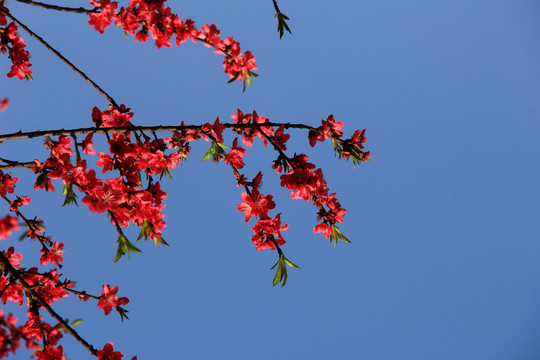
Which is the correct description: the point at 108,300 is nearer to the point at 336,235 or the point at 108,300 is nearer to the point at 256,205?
the point at 256,205

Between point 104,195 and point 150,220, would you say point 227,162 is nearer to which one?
point 150,220

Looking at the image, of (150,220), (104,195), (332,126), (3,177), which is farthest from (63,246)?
(332,126)

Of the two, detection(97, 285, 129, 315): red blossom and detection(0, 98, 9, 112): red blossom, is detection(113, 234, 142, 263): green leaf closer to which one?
detection(97, 285, 129, 315): red blossom

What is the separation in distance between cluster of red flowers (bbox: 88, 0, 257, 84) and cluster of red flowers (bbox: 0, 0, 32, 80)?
0.77 metres

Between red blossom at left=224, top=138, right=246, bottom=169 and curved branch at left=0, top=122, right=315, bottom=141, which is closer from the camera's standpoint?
curved branch at left=0, top=122, right=315, bottom=141

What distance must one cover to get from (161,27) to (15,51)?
1531mm

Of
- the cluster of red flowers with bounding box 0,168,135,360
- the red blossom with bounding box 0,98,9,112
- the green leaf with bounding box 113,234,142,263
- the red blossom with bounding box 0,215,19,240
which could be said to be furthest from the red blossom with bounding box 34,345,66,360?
the red blossom with bounding box 0,98,9,112

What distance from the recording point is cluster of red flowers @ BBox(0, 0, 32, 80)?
362cm

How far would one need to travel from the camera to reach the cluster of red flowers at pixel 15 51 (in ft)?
11.9

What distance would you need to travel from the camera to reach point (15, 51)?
147 inches

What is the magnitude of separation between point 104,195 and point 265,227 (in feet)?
4.54

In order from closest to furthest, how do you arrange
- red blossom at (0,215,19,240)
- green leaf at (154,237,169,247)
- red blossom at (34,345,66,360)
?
red blossom at (0,215,19,240) → red blossom at (34,345,66,360) → green leaf at (154,237,169,247)

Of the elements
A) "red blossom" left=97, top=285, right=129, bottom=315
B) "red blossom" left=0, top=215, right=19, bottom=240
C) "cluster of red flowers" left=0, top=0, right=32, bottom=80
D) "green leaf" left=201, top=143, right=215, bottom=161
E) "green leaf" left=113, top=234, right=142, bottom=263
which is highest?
"cluster of red flowers" left=0, top=0, right=32, bottom=80

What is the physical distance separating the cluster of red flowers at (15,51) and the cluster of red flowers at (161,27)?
77 cm
